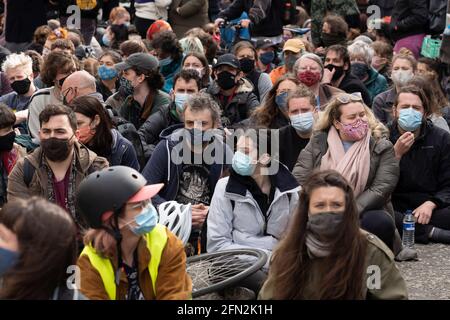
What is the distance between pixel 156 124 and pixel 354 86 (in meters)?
2.28

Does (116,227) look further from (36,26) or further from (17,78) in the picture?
(36,26)

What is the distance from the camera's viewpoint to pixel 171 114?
359 inches

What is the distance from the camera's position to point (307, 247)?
492cm

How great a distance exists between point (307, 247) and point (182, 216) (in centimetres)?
192

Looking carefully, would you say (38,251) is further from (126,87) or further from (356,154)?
→ (126,87)

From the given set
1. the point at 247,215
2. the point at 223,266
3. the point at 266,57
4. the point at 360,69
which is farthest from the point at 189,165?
the point at 266,57

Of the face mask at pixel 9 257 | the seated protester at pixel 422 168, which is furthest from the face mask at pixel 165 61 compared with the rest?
the face mask at pixel 9 257

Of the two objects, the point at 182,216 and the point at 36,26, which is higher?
the point at 36,26

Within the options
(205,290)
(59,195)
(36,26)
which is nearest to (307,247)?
(205,290)

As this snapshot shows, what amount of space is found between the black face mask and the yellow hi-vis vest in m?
2.78

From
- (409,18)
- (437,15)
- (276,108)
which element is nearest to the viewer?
(276,108)

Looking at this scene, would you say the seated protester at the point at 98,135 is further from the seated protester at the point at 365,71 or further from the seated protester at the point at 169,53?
the seated protester at the point at 365,71

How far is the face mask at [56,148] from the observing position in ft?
21.9
